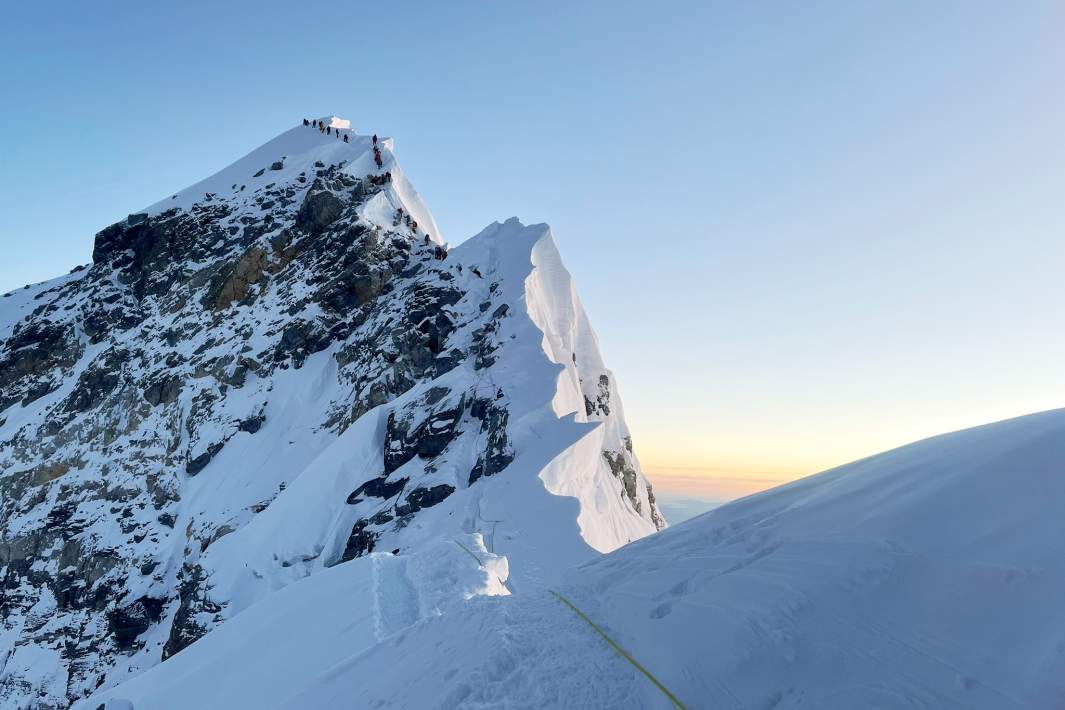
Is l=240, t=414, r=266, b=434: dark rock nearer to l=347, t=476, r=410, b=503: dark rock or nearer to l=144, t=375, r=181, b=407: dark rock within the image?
l=144, t=375, r=181, b=407: dark rock

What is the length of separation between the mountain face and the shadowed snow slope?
2.39 metres

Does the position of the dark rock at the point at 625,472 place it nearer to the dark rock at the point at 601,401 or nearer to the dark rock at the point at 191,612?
the dark rock at the point at 601,401

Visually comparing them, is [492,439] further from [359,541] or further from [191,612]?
[191,612]

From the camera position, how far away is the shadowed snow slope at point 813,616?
445 centimetres

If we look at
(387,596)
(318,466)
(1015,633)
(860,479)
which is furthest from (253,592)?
(1015,633)

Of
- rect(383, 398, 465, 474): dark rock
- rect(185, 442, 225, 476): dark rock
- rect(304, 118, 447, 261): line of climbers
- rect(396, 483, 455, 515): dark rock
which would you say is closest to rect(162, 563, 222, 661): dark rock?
rect(383, 398, 465, 474): dark rock

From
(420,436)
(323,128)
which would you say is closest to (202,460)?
→ (420,436)

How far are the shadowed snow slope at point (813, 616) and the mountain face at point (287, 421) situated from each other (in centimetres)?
239

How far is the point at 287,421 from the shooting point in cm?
3666

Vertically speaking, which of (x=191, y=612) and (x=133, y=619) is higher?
A: (x=191, y=612)

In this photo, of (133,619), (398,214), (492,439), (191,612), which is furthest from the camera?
(398,214)

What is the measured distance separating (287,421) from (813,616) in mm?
35910

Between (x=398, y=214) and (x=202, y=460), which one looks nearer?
(x=202, y=460)

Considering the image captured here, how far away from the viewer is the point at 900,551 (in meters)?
5.40
